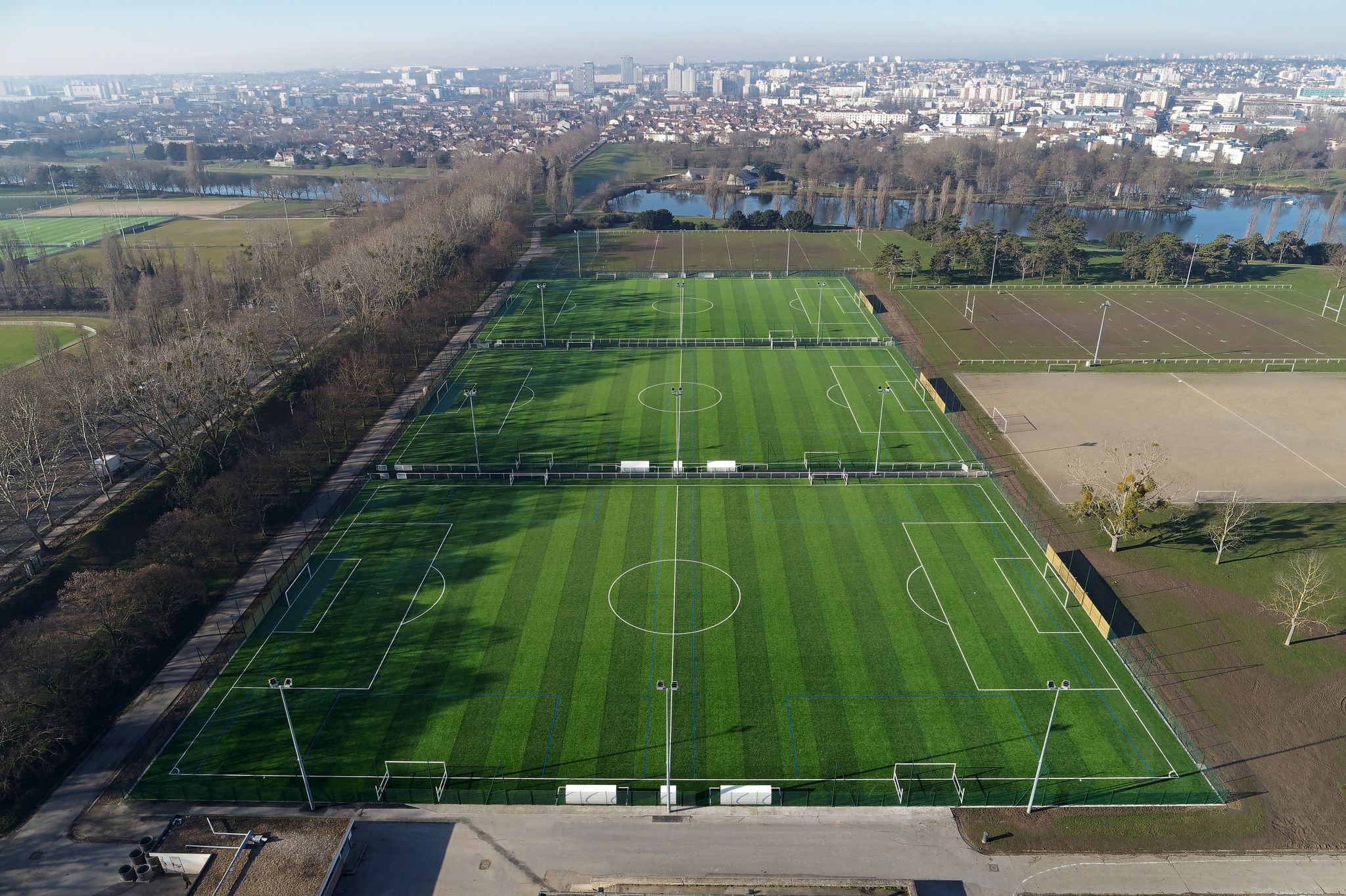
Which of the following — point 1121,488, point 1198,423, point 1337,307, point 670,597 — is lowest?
point 670,597

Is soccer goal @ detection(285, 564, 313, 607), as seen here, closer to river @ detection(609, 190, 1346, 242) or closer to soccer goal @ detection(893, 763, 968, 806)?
soccer goal @ detection(893, 763, 968, 806)

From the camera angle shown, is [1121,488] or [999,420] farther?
[999,420]

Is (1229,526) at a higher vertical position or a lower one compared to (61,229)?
lower

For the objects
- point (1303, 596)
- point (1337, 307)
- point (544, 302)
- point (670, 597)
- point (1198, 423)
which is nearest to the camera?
point (1303, 596)

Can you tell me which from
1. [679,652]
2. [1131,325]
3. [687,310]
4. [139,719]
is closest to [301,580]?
[139,719]

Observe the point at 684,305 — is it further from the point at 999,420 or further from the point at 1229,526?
the point at 1229,526

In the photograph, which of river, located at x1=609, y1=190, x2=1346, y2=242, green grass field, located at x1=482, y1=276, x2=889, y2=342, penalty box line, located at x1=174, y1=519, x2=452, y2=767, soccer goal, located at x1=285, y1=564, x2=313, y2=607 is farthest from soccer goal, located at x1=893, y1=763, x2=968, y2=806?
river, located at x1=609, y1=190, x2=1346, y2=242

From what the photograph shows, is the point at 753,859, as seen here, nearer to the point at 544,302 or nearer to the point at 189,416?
the point at 189,416

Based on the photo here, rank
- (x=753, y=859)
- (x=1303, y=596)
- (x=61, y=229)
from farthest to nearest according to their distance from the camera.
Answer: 1. (x=61, y=229)
2. (x=1303, y=596)
3. (x=753, y=859)
